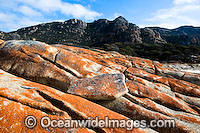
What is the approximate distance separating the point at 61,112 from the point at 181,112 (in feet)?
30.9

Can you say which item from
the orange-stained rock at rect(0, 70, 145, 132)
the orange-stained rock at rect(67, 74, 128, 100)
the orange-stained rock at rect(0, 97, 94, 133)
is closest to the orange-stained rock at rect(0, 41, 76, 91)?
the orange-stained rock at rect(67, 74, 128, 100)

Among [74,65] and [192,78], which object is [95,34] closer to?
[192,78]

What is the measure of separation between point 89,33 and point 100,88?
17584 centimetres

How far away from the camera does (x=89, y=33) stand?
6895 inches

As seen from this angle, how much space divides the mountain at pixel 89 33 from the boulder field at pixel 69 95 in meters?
110

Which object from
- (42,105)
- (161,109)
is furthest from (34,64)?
(161,109)

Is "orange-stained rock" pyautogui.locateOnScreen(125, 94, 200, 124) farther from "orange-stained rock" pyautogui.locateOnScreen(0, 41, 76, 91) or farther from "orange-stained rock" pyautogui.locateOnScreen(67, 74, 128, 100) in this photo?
"orange-stained rock" pyautogui.locateOnScreen(0, 41, 76, 91)

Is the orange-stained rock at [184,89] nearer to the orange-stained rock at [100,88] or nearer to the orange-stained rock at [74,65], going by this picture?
the orange-stained rock at [100,88]

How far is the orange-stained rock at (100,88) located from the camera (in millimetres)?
7969

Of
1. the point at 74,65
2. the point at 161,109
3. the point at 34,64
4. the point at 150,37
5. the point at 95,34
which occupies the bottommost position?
the point at 161,109

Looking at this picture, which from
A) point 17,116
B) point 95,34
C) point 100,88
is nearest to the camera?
point 17,116

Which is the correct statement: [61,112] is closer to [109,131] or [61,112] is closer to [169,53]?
[109,131]

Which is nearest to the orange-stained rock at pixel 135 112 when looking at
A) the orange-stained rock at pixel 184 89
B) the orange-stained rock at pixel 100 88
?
the orange-stained rock at pixel 100 88

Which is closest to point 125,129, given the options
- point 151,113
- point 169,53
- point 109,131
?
point 109,131
